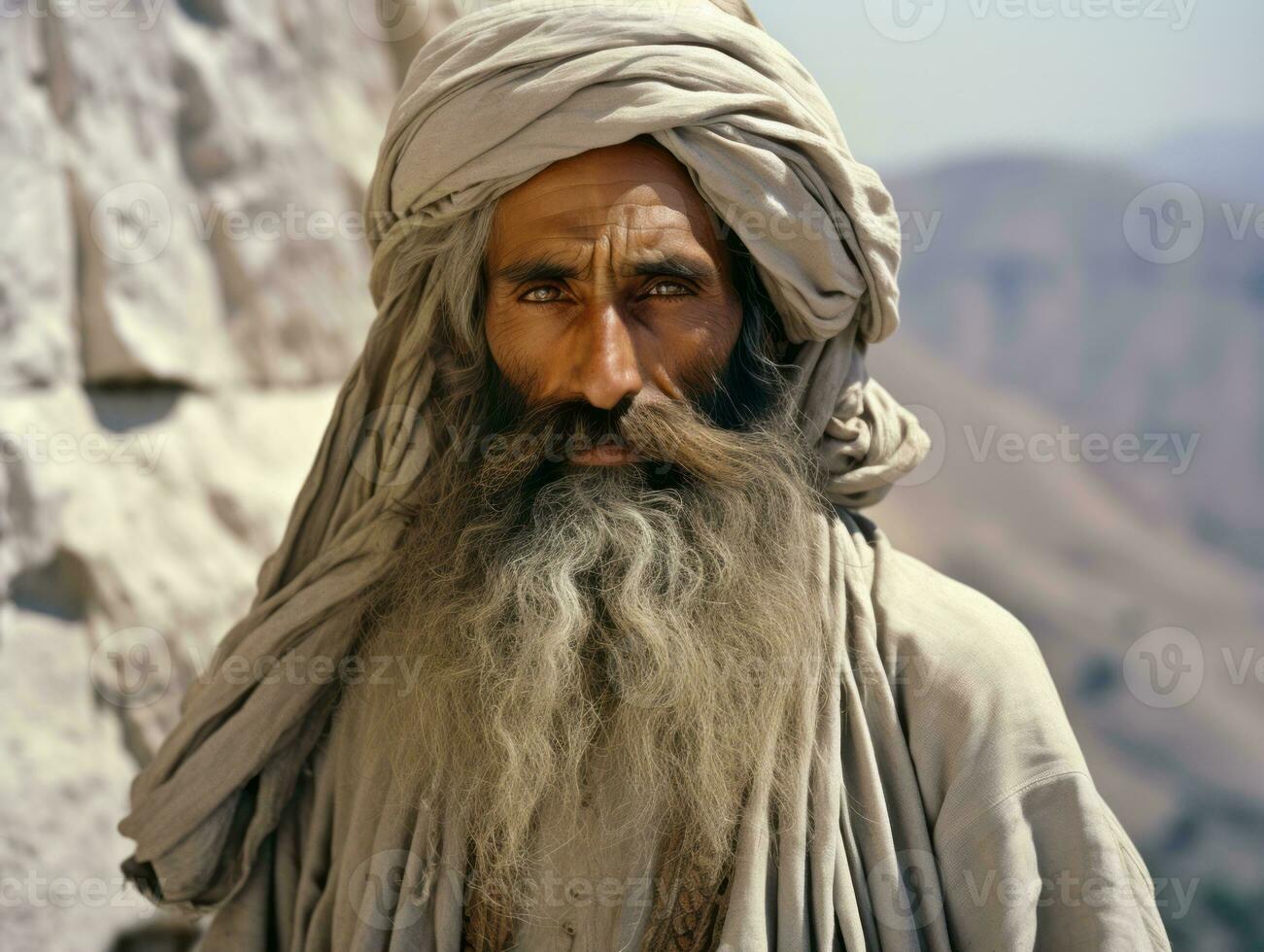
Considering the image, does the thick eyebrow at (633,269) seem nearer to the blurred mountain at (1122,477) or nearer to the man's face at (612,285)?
the man's face at (612,285)

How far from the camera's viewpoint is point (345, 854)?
181cm

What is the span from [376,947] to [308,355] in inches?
73.3

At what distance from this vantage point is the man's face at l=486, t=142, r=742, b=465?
173 centimetres

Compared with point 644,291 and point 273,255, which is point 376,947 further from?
point 273,255
